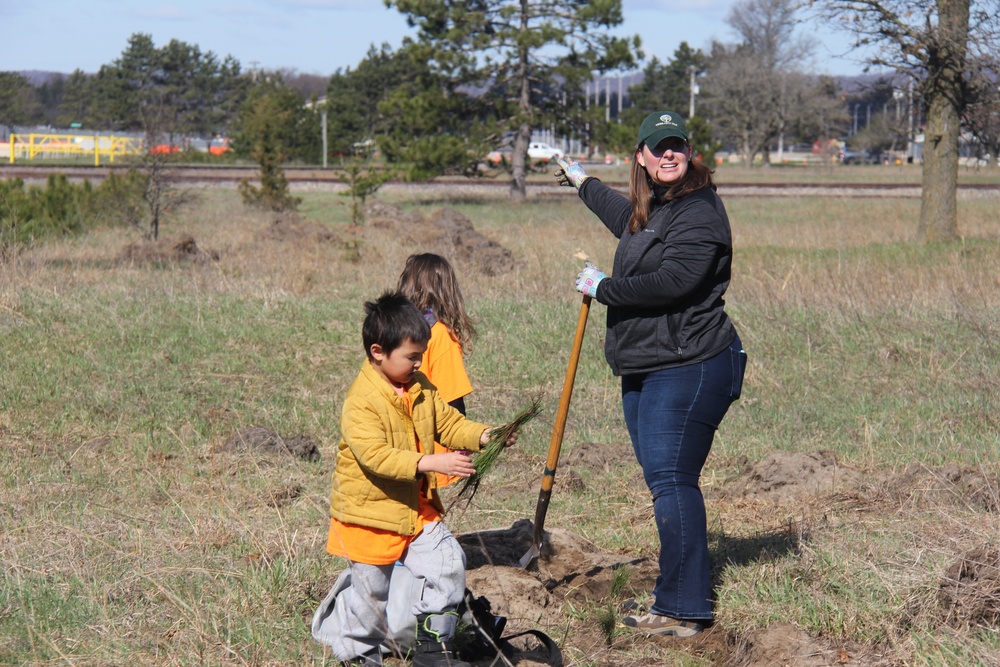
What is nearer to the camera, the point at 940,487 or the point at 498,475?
the point at 940,487

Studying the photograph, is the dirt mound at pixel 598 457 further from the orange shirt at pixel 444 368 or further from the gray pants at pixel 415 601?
the gray pants at pixel 415 601

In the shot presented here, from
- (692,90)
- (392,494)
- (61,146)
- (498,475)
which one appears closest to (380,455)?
(392,494)

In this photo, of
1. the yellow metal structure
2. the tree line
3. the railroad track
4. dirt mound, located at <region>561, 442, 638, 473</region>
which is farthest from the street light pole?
dirt mound, located at <region>561, 442, 638, 473</region>

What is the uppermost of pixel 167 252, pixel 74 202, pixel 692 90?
pixel 692 90

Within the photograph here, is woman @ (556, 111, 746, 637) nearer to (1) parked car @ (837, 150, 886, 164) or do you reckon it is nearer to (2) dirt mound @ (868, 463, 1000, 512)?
(2) dirt mound @ (868, 463, 1000, 512)

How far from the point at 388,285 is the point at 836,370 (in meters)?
5.31

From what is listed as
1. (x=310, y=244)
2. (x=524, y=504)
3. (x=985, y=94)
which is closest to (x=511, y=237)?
(x=310, y=244)

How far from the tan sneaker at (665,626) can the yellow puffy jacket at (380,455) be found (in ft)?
3.57

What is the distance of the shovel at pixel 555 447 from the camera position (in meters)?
4.51

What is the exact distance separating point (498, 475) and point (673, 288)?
9.88ft

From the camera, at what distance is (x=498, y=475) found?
6750 mm

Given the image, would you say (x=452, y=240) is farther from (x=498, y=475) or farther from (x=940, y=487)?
(x=940, y=487)

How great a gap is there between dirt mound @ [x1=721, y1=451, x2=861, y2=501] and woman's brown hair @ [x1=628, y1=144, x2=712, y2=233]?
2.34m

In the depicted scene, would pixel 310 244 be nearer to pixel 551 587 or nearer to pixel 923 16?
pixel 923 16
